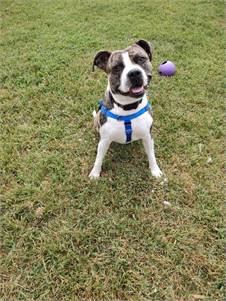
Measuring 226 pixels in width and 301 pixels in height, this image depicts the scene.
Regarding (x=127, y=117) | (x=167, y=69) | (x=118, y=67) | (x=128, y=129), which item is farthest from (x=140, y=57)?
(x=167, y=69)

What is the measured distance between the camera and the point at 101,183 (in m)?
3.42

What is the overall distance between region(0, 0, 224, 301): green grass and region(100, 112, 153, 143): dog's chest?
19.7 inches

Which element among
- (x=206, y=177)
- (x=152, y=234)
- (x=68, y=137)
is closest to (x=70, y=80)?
(x=68, y=137)

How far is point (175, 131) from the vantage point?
4.03 metres

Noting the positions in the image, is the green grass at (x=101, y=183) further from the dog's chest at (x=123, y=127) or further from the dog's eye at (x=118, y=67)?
the dog's eye at (x=118, y=67)

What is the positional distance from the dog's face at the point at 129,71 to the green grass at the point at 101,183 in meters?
1.00

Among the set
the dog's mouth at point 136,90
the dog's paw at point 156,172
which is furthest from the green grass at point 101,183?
the dog's mouth at point 136,90

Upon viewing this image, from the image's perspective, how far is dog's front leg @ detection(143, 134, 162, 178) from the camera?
3.33 m

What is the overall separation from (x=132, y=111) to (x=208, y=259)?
1373mm

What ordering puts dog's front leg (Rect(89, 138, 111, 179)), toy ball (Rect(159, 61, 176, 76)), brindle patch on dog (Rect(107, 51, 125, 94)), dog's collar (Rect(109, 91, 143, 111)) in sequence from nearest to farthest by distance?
1. brindle patch on dog (Rect(107, 51, 125, 94))
2. dog's collar (Rect(109, 91, 143, 111))
3. dog's front leg (Rect(89, 138, 111, 179))
4. toy ball (Rect(159, 61, 176, 76))

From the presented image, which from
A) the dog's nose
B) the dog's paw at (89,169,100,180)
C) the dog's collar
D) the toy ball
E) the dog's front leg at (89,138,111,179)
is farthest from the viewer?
the toy ball

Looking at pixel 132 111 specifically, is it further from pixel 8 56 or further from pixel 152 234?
pixel 8 56

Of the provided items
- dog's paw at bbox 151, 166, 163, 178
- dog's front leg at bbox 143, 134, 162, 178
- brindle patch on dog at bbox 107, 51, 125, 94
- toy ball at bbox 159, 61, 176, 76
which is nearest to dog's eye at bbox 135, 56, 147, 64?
brindle patch on dog at bbox 107, 51, 125, 94

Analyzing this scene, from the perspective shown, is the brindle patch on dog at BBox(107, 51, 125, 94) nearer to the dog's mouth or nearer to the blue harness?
the dog's mouth
